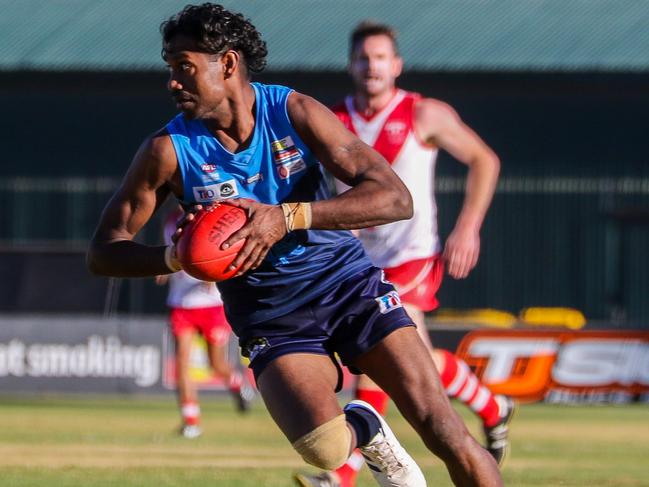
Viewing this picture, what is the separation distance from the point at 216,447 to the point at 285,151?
19.3ft

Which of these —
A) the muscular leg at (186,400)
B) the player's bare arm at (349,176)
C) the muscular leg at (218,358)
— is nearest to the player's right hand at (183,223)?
the player's bare arm at (349,176)

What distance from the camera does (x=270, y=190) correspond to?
6770 millimetres

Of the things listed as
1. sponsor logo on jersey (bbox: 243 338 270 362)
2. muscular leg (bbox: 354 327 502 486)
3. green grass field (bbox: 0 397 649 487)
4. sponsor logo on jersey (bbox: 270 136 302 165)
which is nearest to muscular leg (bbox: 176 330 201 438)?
green grass field (bbox: 0 397 649 487)

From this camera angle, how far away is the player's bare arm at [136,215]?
6.75 meters

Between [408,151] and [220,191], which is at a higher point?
[220,191]

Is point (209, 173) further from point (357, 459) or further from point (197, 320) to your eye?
point (197, 320)

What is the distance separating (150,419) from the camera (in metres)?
15.5

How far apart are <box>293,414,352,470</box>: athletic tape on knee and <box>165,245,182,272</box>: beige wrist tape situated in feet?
2.73

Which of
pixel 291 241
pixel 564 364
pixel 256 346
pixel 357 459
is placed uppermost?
pixel 291 241

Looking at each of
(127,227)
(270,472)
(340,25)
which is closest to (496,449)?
(270,472)

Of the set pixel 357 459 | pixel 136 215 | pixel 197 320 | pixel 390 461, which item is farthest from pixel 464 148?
pixel 197 320

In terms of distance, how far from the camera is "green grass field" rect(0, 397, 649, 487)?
32.5 ft

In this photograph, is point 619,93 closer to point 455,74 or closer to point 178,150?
point 455,74

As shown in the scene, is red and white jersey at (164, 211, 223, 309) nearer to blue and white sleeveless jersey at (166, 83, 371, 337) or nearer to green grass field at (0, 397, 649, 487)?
green grass field at (0, 397, 649, 487)
